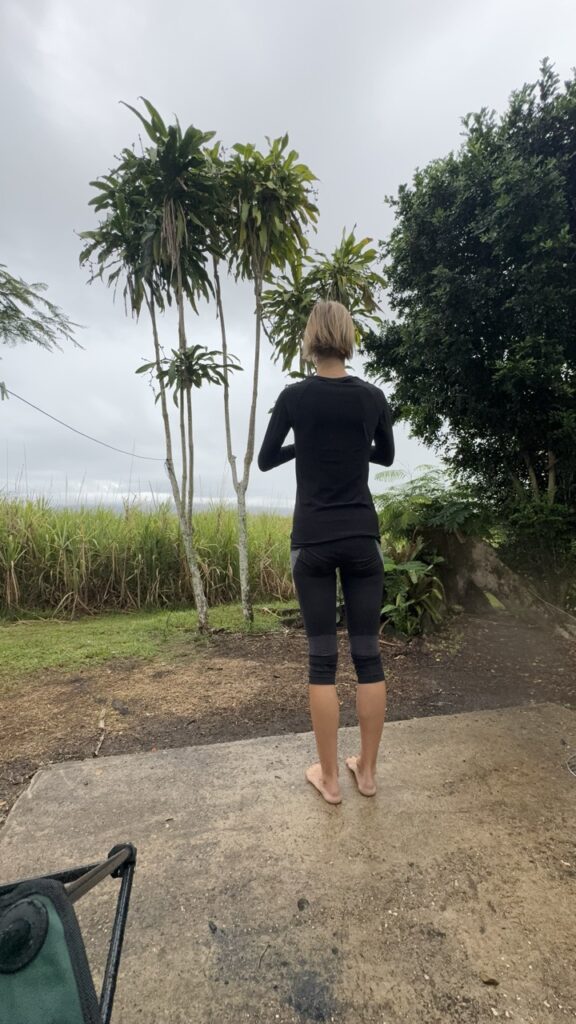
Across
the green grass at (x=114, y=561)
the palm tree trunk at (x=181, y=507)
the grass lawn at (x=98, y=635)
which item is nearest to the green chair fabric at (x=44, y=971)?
the grass lawn at (x=98, y=635)

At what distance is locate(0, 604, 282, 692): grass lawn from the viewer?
11.9ft

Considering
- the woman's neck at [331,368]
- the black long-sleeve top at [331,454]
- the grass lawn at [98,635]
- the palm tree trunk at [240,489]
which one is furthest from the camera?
the palm tree trunk at [240,489]

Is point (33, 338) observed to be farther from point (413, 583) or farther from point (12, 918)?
point (12, 918)

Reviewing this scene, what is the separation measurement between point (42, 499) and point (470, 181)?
20.4 feet

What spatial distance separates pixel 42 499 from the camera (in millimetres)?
6621

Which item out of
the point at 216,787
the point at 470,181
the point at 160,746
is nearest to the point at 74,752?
the point at 160,746

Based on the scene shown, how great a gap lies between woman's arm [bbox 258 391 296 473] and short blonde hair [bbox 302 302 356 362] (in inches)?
9.4

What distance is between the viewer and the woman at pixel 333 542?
1.62 metres

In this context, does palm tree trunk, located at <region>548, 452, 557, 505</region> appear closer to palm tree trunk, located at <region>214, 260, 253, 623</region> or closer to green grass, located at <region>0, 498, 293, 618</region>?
palm tree trunk, located at <region>214, 260, 253, 623</region>

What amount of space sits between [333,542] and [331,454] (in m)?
0.31

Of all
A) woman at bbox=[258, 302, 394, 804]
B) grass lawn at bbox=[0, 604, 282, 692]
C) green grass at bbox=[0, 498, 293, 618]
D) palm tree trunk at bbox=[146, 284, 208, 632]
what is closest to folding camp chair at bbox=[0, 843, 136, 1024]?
woman at bbox=[258, 302, 394, 804]

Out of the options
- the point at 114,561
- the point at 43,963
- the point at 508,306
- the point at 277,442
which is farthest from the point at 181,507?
the point at 43,963

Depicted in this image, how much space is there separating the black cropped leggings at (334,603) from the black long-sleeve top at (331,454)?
70mm

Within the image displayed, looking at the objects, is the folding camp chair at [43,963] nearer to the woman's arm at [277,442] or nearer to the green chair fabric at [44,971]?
the green chair fabric at [44,971]
